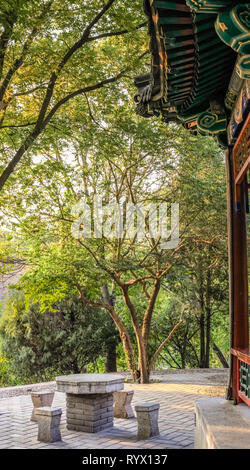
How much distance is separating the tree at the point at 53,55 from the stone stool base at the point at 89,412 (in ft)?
12.4

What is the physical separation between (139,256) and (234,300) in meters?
8.03

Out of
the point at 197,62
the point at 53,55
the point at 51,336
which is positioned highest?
the point at 53,55

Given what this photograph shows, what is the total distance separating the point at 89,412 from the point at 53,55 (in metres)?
5.75

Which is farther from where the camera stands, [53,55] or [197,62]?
[53,55]

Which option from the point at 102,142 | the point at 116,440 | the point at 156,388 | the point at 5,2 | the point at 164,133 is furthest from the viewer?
the point at 156,388

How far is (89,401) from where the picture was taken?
7016mm

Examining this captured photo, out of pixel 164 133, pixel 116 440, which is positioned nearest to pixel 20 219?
pixel 164 133

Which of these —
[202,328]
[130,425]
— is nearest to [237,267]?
[130,425]

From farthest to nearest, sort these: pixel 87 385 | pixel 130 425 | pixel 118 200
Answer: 1. pixel 118 200
2. pixel 130 425
3. pixel 87 385

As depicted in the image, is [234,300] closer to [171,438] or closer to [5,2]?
[171,438]

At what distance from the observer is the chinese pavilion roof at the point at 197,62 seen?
2.85m

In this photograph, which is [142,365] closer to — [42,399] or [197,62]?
[42,399]

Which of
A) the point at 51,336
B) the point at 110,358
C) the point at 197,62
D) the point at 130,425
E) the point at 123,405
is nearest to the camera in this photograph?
the point at 197,62

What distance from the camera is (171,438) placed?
21.4 feet
